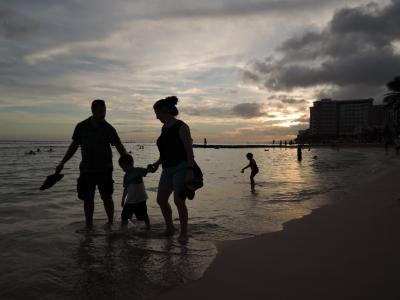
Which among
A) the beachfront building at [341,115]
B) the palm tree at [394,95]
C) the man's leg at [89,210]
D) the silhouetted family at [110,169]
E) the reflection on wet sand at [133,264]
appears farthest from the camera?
the beachfront building at [341,115]

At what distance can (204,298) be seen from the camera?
288 centimetres

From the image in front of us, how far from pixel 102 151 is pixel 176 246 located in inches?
72.4

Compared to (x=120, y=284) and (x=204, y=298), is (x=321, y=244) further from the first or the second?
(x=120, y=284)

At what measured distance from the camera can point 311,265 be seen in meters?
3.53

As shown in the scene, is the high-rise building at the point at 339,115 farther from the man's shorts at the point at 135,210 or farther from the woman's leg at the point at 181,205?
the woman's leg at the point at 181,205

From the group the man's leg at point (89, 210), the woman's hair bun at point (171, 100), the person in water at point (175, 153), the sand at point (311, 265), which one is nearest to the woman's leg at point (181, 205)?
the person in water at point (175, 153)

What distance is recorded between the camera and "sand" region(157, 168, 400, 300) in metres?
2.92

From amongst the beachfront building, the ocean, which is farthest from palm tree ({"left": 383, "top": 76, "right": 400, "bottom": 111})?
the beachfront building

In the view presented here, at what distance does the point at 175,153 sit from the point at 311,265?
86.0 inches

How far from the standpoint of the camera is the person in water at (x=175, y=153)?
4.79 m

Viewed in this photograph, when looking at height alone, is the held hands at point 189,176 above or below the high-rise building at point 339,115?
below

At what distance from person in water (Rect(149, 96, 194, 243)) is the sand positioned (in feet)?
2.64

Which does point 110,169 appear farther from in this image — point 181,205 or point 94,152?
point 181,205

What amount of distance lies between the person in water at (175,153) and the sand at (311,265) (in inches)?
31.7
